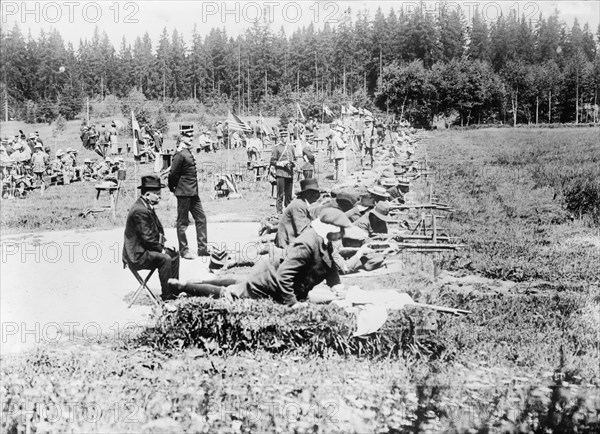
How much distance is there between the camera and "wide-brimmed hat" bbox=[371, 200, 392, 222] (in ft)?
26.3

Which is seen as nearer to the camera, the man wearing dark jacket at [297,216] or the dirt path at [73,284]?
the dirt path at [73,284]

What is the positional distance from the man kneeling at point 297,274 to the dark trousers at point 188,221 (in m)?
0.58

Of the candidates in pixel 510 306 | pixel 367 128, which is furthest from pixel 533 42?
pixel 510 306

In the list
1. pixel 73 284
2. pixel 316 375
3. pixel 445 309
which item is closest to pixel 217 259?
pixel 73 284

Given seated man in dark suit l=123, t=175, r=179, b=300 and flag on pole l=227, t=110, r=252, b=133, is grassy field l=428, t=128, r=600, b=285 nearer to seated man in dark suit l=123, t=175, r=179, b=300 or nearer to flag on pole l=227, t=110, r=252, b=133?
flag on pole l=227, t=110, r=252, b=133

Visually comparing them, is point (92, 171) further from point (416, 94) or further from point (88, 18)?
point (416, 94)

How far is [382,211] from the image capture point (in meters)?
8.16

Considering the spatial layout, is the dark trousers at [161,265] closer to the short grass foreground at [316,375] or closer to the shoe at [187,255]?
the shoe at [187,255]

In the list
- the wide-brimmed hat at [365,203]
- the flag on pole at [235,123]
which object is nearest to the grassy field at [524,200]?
the wide-brimmed hat at [365,203]

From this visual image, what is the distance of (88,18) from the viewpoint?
7035 mm

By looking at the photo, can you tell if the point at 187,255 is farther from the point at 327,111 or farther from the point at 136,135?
the point at 327,111

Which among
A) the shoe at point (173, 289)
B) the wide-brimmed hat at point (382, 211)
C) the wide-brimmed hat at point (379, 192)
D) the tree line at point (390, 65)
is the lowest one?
the shoe at point (173, 289)

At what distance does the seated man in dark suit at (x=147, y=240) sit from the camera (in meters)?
6.73

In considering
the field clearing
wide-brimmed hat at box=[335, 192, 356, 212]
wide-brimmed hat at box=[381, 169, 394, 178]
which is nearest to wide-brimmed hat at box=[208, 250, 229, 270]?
the field clearing
